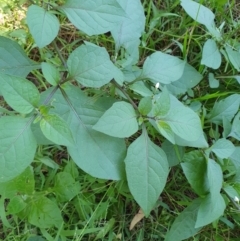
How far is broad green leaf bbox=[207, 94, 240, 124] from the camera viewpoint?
1564mm

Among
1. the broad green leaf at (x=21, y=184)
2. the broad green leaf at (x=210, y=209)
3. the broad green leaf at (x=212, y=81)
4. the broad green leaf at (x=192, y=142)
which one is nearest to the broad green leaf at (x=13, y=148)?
the broad green leaf at (x=21, y=184)

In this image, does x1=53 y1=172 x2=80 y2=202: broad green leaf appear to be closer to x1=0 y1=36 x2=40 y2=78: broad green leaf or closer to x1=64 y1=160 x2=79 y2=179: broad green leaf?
x1=64 y1=160 x2=79 y2=179: broad green leaf

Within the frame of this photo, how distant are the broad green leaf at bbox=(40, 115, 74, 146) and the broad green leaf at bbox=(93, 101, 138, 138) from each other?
10 centimetres

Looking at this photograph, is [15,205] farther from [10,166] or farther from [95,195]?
[10,166]

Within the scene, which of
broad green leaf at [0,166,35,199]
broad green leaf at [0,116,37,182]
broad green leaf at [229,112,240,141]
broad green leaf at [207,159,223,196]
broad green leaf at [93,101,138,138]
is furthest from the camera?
broad green leaf at [229,112,240,141]

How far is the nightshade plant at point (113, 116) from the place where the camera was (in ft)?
3.60

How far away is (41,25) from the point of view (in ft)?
3.62

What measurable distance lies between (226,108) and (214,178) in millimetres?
331

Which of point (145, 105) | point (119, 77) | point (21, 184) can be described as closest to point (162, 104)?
point (145, 105)

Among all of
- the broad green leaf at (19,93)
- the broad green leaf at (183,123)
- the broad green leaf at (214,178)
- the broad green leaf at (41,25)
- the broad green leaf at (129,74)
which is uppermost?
the broad green leaf at (41,25)

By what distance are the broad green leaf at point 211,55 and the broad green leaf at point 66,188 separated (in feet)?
2.02

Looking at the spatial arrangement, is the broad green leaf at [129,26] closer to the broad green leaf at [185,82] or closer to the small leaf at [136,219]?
the broad green leaf at [185,82]

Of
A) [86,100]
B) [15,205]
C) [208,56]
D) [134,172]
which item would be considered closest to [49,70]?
[86,100]

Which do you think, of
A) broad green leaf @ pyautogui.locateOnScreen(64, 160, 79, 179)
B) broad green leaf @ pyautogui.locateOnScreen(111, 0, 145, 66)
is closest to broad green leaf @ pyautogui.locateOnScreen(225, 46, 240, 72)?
broad green leaf @ pyautogui.locateOnScreen(111, 0, 145, 66)
